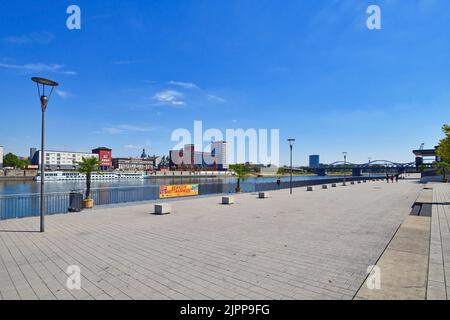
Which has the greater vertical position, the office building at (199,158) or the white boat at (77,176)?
the office building at (199,158)

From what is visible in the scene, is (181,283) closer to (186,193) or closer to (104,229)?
(104,229)

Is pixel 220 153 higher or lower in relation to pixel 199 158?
higher

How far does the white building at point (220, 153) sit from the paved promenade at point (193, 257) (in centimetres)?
16043

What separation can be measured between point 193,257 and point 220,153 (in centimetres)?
17245

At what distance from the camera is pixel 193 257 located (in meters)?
6.37

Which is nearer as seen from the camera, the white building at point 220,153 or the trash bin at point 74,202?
the trash bin at point 74,202

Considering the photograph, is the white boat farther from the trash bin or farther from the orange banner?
the trash bin

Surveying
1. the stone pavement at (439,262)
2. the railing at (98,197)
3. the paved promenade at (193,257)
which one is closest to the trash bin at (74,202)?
the railing at (98,197)

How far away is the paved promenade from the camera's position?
4496 mm

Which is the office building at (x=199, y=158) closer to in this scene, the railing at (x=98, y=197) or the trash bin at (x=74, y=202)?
the railing at (x=98, y=197)

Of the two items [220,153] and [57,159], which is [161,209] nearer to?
[220,153]

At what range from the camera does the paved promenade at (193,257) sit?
14.8 ft

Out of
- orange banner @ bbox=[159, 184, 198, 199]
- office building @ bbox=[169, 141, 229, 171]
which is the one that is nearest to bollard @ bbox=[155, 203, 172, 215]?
orange banner @ bbox=[159, 184, 198, 199]

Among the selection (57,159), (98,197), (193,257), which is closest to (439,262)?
(193,257)
